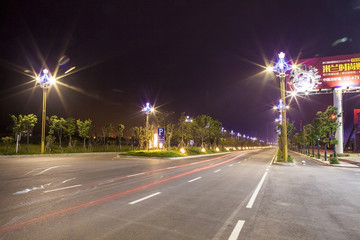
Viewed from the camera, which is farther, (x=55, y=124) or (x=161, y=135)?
(x=55, y=124)

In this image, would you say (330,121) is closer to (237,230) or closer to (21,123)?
(237,230)

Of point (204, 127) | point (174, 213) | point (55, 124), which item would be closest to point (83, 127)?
point (55, 124)

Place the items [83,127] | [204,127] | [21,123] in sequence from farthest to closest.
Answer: [204,127] → [83,127] → [21,123]

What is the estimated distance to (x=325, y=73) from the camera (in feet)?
146

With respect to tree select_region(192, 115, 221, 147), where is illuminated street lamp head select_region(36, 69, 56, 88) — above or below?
above

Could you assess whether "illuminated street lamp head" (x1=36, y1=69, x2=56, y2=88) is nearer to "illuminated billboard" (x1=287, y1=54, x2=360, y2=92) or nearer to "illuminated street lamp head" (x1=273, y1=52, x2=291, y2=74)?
"illuminated street lamp head" (x1=273, y1=52, x2=291, y2=74)

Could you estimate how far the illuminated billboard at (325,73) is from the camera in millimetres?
42656

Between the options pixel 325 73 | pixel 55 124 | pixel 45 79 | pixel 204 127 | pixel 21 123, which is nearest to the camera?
pixel 21 123

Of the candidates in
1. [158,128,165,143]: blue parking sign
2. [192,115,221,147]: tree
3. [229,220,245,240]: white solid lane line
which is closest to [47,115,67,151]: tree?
[158,128,165,143]: blue parking sign

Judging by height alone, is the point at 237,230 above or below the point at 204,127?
below

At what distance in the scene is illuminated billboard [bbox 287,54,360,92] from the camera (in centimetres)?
4266

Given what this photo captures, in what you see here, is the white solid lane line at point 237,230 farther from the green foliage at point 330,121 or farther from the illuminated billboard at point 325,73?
the illuminated billboard at point 325,73

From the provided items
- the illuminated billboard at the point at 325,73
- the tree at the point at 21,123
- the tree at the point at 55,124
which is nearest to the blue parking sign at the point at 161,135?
the tree at the point at 55,124

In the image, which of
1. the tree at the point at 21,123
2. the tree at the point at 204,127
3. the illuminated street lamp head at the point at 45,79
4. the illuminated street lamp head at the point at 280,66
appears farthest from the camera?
the tree at the point at 204,127
